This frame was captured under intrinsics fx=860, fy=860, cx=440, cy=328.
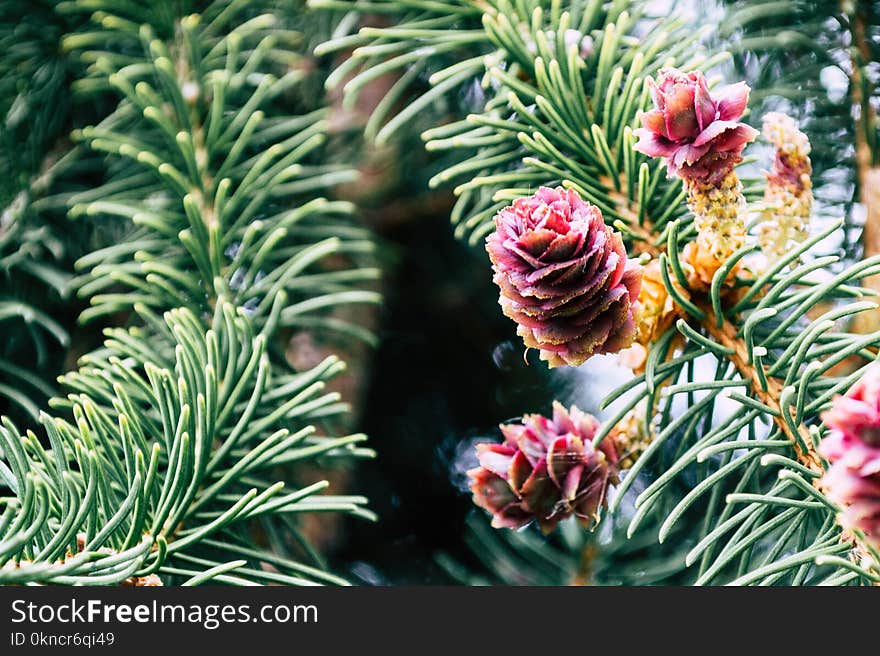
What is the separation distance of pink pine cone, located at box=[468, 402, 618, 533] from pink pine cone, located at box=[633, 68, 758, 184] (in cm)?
13

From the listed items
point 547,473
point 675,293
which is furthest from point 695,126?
point 547,473

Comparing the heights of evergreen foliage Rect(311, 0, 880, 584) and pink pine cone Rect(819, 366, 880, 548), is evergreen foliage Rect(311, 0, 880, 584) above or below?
above

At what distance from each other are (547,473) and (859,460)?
17 centimetres

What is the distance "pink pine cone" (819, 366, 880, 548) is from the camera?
0.25 meters

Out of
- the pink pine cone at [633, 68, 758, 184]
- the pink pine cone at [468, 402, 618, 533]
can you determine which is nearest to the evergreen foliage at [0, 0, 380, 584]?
the pink pine cone at [468, 402, 618, 533]

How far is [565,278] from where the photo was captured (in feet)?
1.09

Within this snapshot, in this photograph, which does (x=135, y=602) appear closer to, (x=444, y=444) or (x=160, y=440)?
(x=160, y=440)

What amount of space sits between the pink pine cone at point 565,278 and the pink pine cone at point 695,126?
0.04 m

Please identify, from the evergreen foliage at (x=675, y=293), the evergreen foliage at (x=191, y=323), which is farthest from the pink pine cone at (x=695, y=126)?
the evergreen foliage at (x=191, y=323)

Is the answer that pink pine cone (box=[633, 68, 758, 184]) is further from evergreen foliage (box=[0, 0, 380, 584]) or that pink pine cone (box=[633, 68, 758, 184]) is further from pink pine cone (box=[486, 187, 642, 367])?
evergreen foliage (box=[0, 0, 380, 584])

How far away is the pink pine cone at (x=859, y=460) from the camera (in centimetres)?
25

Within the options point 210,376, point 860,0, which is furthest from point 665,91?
point 860,0

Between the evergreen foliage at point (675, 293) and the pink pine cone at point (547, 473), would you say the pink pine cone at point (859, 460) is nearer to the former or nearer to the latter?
the evergreen foliage at point (675, 293)

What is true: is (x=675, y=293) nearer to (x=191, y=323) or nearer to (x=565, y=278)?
(x=565, y=278)
